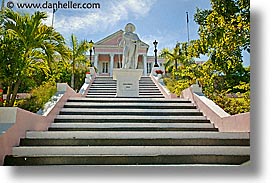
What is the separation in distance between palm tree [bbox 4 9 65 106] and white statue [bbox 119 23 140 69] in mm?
1318

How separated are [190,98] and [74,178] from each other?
2.25m

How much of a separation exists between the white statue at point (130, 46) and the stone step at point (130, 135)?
8.68 ft

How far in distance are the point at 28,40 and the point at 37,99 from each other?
2.61 feet

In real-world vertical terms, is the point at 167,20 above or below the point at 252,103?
above

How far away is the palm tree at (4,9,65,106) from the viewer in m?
3.30

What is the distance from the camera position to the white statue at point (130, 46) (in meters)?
4.95

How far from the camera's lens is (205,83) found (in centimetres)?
436

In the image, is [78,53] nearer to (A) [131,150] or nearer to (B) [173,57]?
(B) [173,57]

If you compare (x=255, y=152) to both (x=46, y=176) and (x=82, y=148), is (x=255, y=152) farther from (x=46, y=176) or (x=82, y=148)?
(x=46, y=176)

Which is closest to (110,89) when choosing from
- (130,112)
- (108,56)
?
(130,112)

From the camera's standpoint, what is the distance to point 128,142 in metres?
2.48

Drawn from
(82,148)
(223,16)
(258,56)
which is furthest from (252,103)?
(82,148)

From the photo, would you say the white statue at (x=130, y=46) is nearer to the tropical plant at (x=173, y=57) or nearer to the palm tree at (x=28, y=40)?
the palm tree at (x=28, y=40)

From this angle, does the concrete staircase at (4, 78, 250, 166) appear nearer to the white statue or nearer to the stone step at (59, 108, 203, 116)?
the stone step at (59, 108, 203, 116)
